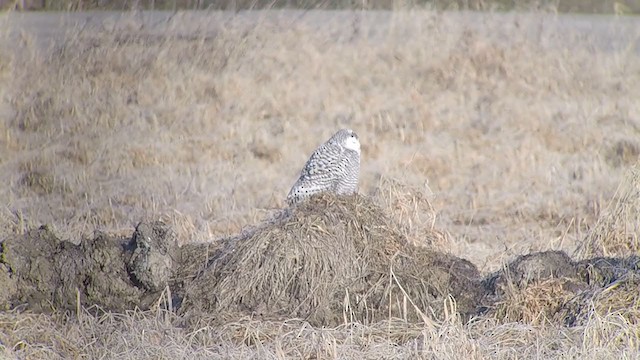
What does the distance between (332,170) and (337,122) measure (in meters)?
4.24

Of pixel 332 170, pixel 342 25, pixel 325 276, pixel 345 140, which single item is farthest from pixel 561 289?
pixel 342 25

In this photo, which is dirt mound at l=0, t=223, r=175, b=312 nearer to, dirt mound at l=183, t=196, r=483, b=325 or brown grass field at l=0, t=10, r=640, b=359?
dirt mound at l=183, t=196, r=483, b=325

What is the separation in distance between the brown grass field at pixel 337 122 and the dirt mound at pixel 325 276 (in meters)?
1.02

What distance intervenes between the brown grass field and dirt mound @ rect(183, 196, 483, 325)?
1.02 m

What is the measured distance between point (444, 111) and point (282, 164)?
240 cm

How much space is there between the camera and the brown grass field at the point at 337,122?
9.41 meters

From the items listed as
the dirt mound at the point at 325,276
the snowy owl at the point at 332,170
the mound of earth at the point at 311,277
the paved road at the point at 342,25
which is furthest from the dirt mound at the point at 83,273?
the paved road at the point at 342,25

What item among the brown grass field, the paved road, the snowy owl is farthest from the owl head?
the paved road

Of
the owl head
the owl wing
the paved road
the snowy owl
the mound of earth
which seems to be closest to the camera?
the mound of earth

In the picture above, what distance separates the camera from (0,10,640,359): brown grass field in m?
9.41

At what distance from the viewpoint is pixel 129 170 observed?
36.2 feet

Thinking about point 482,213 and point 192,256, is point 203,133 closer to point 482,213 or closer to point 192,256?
point 482,213

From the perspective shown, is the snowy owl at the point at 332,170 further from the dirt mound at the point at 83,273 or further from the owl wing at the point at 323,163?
the dirt mound at the point at 83,273

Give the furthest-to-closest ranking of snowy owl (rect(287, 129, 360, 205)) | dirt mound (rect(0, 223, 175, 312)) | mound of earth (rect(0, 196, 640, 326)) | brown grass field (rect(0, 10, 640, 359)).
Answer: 1. brown grass field (rect(0, 10, 640, 359))
2. snowy owl (rect(287, 129, 360, 205))
3. dirt mound (rect(0, 223, 175, 312))
4. mound of earth (rect(0, 196, 640, 326))
